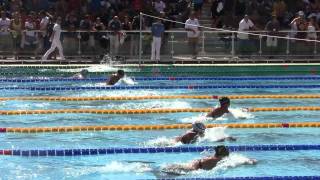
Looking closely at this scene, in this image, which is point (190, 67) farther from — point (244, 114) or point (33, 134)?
point (33, 134)

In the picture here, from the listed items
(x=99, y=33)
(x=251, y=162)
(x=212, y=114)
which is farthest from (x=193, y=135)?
(x=99, y=33)

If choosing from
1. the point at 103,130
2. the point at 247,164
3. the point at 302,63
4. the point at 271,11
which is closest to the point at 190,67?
the point at 302,63

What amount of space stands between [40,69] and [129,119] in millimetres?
7199

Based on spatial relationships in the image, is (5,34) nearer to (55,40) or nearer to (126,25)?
(55,40)

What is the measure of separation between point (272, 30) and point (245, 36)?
32.9 inches

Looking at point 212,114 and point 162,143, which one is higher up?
point 212,114

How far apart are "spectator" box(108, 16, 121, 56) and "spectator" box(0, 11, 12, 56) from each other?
2820mm

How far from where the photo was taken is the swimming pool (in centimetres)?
801

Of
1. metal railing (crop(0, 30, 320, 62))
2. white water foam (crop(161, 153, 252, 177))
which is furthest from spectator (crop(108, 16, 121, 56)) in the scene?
white water foam (crop(161, 153, 252, 177))

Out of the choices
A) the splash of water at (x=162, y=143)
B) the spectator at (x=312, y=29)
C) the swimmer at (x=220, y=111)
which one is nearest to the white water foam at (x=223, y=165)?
the splash of water at (x=162, y=143)

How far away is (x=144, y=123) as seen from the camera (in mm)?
10719

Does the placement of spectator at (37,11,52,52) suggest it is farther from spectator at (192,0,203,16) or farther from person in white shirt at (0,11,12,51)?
spectator at (192,0,203,16)

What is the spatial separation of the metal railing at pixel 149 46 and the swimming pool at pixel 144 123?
1.38 meters

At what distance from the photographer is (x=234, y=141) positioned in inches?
373
